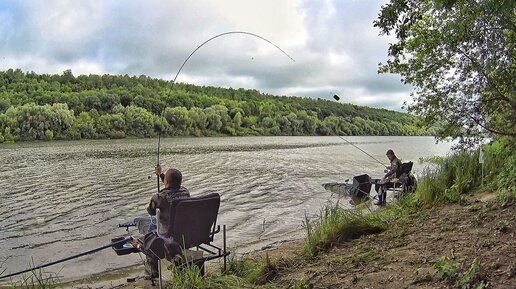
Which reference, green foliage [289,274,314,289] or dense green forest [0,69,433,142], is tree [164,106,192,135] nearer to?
dense green forest [0,69,433,142]

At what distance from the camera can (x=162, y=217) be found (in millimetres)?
5699

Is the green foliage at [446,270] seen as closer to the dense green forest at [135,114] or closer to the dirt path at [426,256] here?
the dirt path at [426,256]

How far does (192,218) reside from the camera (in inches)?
217

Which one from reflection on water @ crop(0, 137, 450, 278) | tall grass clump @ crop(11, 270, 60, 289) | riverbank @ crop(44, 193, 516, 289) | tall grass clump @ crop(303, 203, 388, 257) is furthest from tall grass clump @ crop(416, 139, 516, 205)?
tall grass clump @ crop(11, 270, 60, 289)

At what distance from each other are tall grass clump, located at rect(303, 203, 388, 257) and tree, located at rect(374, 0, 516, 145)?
3.10 meters

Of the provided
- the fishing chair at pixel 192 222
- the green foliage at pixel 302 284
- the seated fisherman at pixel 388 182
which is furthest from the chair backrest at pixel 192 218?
the seated fisherman at pixel 388 182

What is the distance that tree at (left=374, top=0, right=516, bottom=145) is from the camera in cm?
649

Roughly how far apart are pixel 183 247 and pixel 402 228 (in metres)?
3.60

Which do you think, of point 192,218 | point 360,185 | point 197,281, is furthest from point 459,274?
point 360,185

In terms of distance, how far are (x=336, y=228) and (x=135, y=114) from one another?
68.8 m

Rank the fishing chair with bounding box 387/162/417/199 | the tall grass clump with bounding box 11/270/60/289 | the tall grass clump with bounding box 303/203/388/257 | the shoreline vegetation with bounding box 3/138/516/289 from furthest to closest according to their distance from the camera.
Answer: the fishing chair with bounding box 387/162/417/199, the tall grass clump with bounding box 303/203/388/257, the tall grass clump with bounding box 11/270/60/289, the shoreline vegetation with bounding box 3/138/516/289

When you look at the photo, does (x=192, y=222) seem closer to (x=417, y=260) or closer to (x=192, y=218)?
(x=192, y=218)

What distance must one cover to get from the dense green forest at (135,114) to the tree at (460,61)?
3619cm

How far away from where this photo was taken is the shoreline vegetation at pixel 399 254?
4156 millimetres
